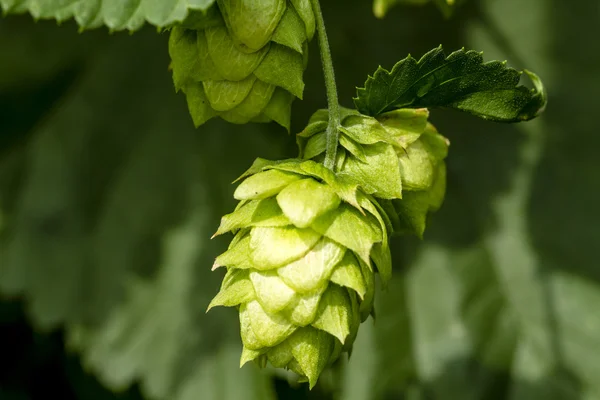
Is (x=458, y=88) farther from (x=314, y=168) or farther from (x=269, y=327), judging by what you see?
(x=269, y=327)

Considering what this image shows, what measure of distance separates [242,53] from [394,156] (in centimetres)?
20

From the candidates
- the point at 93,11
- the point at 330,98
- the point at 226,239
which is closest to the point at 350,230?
the point at 330,98

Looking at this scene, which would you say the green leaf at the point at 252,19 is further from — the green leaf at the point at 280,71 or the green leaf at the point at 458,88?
the green leaf at the point at 458,88

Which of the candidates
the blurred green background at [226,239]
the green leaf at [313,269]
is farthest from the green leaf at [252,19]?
the blurred green background at [226,239]

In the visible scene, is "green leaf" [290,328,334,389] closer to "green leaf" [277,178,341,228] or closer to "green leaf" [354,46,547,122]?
"green leaf" [277,178,341,228]

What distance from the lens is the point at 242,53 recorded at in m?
0.83

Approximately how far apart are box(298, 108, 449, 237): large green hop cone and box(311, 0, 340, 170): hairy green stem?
0.01 m

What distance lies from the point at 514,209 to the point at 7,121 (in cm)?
115

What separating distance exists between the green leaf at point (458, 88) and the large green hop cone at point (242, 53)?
10 cm

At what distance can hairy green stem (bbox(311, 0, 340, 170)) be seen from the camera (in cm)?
A: 85

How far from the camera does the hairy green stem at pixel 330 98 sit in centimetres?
85

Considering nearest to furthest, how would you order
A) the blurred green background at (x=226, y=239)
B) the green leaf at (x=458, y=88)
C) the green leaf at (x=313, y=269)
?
1. the green leaf at (x=313, y=269)
2. the green leaf at (x=458, y=88)
3. the blurred green background at (x=226, y=239)

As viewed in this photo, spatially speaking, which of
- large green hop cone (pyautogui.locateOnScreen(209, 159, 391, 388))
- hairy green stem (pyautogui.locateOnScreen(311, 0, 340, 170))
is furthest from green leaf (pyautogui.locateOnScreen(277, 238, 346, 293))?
hairy green stem (pyautogui.locateOnScreen(311, 0, 340, 170))

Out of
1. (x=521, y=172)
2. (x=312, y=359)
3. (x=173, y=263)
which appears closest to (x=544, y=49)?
(x=521, y=172)
